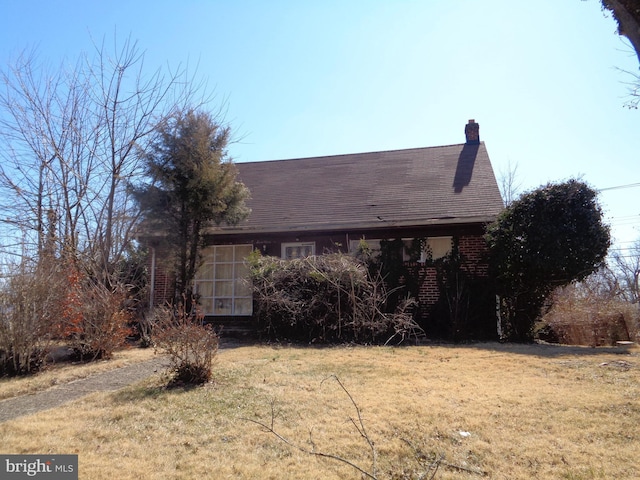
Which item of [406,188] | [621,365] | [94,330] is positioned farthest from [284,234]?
[621,365]

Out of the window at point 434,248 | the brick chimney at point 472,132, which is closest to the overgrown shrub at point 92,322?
the window at point 434,248

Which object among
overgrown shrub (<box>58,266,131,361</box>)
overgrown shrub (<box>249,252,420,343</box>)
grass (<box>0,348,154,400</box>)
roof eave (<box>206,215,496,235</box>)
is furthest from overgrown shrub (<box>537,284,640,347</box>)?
overgrown shrub (<box>58,266,131,361</box>)

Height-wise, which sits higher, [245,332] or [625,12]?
[625,12]

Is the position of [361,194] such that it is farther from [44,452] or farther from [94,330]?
[44,452]

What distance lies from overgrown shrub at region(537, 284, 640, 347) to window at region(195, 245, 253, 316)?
25.9 feet

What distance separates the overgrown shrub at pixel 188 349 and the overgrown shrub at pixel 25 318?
2589 millimetres

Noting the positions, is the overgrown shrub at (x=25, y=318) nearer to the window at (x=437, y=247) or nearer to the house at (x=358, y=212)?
the house at (x=358, y=212)

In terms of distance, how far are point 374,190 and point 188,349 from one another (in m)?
9.29

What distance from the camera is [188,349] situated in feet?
18.7

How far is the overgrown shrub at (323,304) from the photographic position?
30.9 ft

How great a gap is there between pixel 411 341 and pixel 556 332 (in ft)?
13.9

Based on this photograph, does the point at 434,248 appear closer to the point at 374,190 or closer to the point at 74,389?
the point at 374,190

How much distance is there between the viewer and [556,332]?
37.2 feet

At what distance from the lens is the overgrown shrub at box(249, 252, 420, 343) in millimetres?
9414
